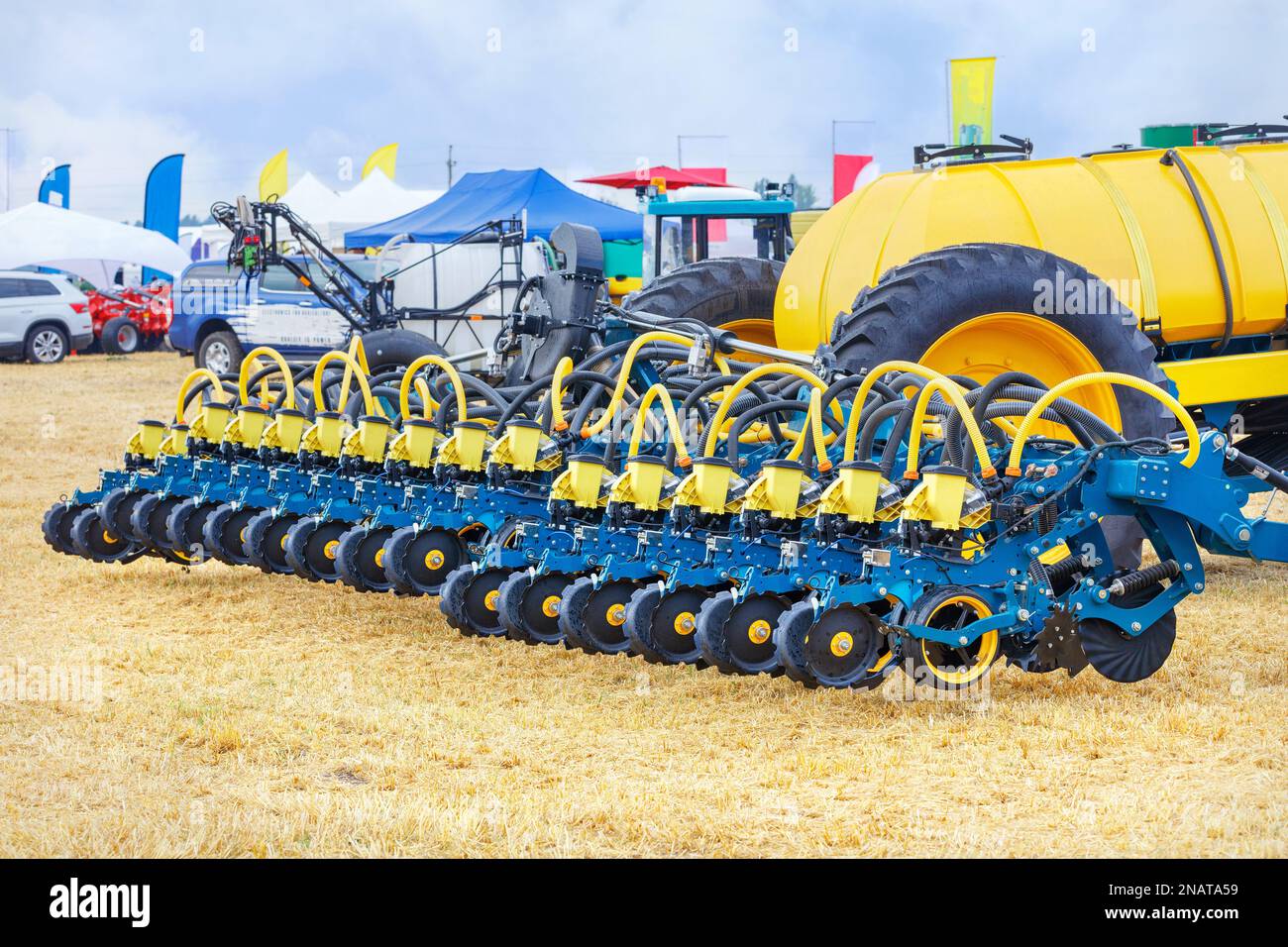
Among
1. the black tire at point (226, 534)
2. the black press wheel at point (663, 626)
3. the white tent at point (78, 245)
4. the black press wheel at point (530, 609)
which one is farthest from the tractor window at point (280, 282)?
the black press wheel at point (663, 626)

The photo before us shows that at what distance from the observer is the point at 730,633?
17.4 ft

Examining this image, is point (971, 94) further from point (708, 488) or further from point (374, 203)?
point (374, 203)

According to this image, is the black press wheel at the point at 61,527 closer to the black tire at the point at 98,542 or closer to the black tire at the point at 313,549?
the black tire at the point at 98,542

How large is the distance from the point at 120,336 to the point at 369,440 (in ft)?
58.9

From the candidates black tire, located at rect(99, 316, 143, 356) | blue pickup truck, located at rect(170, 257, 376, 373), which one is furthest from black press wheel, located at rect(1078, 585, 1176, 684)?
black tire, located at rect(99, 316, 143, 356)

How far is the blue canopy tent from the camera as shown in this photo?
20.1 meters

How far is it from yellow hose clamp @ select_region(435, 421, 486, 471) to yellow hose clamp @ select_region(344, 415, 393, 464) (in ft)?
1.57

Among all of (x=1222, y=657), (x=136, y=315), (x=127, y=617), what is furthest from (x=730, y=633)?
(x=136, y=315)

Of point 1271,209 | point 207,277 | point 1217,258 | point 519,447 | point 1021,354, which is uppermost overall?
point 207,277

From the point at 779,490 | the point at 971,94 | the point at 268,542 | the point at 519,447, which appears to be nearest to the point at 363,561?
the point at 268,542

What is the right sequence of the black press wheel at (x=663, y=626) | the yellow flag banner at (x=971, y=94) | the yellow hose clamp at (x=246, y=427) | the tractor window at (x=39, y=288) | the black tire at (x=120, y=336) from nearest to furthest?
the black press wheel at (x=663, y=626)
the yellow hose clamp at (x=246, y=427)
the yellow flag banner at (x=971, y=94)
the tractor window at (x=39, y=288)
the black tire at (x=120, y=336)

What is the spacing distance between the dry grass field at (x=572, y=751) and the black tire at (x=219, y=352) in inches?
481

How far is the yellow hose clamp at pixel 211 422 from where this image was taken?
801 cm

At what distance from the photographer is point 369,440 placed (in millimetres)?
7250
